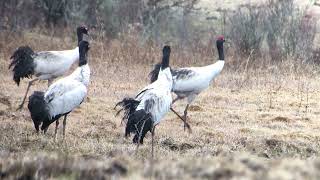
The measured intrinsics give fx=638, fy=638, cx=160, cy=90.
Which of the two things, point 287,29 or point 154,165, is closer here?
point 154,165

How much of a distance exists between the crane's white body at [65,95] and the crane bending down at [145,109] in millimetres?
960

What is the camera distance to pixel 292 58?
1958 centimetres

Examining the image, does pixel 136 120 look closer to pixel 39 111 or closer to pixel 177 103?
pixel 39 111

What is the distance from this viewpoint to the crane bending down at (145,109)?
758 centimetres

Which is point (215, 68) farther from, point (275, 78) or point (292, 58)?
point (292, 58)

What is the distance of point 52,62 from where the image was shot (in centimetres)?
1186

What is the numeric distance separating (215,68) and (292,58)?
351 inches

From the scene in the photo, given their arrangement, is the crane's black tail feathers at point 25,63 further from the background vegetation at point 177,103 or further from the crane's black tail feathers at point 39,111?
the crane's black tail feathers at point 39,111

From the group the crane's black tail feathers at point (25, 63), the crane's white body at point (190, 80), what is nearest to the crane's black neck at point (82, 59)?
the crane's white body at point (190, 80)

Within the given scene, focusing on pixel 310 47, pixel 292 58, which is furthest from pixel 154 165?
pixel 310 47

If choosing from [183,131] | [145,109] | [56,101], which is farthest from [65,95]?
[183,131]

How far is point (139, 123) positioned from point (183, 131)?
91.2 inches

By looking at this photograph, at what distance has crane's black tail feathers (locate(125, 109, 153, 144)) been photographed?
7539 mm

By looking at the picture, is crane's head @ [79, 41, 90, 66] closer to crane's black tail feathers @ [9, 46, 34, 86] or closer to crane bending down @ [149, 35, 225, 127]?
crane bending down @ [149, 35, 225, 127]
